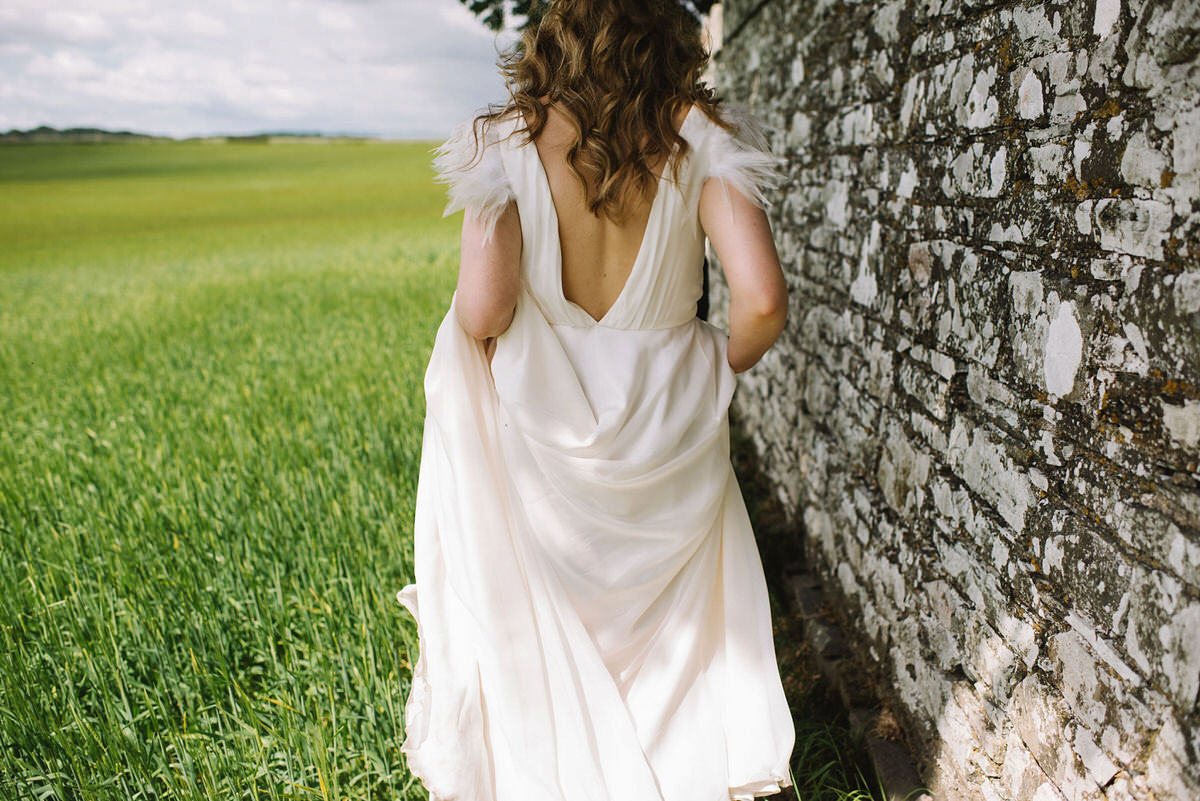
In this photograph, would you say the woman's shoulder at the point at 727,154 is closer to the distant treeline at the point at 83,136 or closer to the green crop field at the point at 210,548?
the green crop field at the point at 210,548

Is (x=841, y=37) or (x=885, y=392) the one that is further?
(x=841, y=37)

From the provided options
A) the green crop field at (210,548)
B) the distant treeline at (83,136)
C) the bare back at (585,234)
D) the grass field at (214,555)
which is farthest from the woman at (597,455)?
the distant treeline at (83,136)

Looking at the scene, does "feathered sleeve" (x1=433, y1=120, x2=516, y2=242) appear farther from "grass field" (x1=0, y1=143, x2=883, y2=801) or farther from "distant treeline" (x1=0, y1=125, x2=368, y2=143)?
"distant treeline" (x1=0, y1=125, x2=368, y2=143)

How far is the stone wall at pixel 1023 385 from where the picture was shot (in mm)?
1303

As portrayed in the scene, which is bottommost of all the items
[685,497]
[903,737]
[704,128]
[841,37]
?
[903,737]

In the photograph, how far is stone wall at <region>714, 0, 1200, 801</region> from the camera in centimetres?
130

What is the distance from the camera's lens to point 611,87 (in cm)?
182

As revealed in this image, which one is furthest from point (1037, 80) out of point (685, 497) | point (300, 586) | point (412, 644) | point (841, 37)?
point (300, 586)

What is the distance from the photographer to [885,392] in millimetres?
2738

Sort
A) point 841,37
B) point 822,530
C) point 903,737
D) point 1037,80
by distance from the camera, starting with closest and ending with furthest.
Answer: point 1037,80 → point 903,737 → point 841,37 → point 822,530

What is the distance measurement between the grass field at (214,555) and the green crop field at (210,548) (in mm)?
12

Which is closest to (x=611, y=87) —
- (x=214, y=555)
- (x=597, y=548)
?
(x=597, y=548)

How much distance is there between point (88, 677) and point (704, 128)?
8.36ft

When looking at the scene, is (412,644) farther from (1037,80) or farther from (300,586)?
(1037,80)
